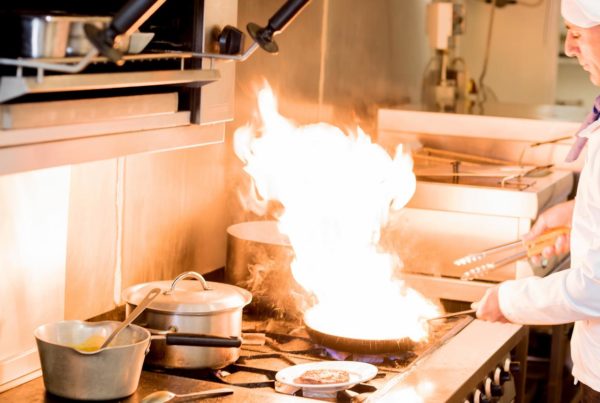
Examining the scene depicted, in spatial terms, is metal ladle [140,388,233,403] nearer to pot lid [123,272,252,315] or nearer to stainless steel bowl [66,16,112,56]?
pot lid [123,272,252,315]

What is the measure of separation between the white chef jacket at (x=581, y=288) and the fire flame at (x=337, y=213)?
0.86ft

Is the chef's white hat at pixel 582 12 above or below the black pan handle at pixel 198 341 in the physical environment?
above

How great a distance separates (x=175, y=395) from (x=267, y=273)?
25.3 inches

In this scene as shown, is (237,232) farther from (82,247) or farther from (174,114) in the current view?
(174,114)

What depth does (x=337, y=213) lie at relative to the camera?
2.49 metres

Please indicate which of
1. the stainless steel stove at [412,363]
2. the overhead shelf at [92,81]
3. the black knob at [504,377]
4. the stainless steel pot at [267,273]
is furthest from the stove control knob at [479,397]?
the overhead shelf at [92,81]

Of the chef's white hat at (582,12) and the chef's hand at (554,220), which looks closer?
the chef's white hat at (582,12)

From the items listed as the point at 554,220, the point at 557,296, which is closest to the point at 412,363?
the point at 557,296

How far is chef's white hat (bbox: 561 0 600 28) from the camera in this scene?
→ 1841 millimetres

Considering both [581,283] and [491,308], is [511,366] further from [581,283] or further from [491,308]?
[581,283]

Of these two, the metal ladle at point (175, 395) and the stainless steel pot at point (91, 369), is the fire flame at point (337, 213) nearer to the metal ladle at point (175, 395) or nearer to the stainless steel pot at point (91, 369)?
the metal ladle at point (175, 395)

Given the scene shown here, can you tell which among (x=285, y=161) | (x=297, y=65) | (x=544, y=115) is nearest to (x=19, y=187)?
(x=285, y=161)

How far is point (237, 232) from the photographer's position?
7.88ft

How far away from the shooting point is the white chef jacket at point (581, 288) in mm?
1862
